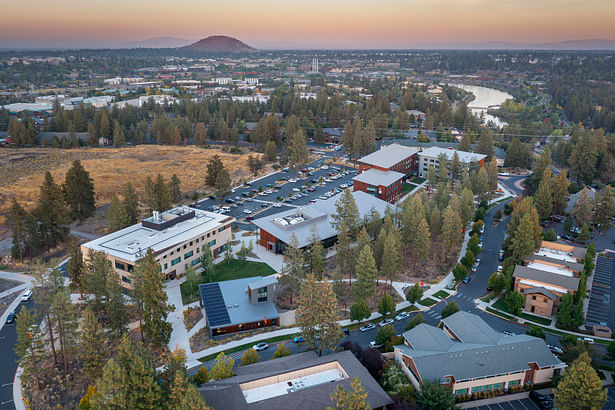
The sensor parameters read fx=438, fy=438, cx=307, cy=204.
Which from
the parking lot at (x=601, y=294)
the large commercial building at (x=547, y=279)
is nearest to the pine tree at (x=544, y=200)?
the parking lot at (x=601, y=294)

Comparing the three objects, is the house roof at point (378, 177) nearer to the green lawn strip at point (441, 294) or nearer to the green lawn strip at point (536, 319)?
the green lawn strip at point (441, 294)

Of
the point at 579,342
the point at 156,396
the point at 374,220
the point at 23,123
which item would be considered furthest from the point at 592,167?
the point at 23,123

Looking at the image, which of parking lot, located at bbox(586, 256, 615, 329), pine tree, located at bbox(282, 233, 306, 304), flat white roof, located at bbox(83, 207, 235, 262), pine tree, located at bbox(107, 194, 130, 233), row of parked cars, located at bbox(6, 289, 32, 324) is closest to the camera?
row of parked cars, located at bbox(6, 289, 32, 324)

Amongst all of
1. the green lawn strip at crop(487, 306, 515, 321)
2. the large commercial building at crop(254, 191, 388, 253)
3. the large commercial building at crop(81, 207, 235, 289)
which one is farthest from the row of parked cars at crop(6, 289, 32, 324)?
the green lawn strip at crop(487, 306, 515, 321)

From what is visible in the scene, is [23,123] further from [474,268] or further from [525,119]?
[525,119]

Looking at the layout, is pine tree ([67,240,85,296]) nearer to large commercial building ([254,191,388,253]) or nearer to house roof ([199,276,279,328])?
house roof ([199,276,279,328])
